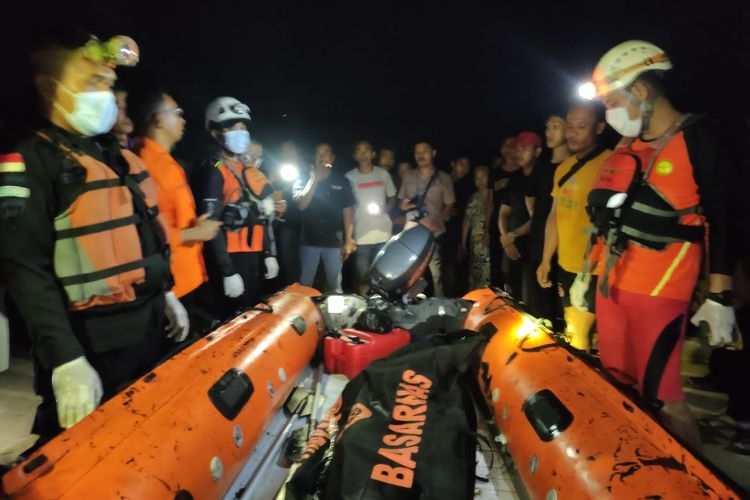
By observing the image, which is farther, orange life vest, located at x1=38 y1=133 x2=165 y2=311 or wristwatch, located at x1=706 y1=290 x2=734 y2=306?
wristwatch, located at x1=706 y1=290 x2=734 y2=306

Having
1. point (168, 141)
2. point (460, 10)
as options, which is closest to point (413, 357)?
point (168, 141)

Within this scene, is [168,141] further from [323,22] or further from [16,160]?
[323,22]

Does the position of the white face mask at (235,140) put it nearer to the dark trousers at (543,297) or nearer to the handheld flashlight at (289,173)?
the handheld flashlight at (289,173)

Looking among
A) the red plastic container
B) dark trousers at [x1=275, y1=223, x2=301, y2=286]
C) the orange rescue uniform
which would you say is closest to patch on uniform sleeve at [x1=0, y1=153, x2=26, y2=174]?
the orange rescue uniform

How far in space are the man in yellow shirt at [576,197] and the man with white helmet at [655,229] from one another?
0.51 m

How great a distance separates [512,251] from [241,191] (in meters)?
2.30

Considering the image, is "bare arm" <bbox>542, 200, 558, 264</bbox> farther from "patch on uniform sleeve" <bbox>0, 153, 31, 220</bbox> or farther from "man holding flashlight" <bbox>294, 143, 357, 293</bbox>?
"patch on uniform sleeve" <bbox>0, 153, 31, 220</bbox>

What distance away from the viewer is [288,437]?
198 centimetres

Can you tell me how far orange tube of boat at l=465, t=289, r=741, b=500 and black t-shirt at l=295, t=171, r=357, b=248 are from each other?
234cm

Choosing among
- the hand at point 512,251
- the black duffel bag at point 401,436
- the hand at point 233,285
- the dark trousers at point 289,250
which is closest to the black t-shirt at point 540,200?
the hand at point 512,251

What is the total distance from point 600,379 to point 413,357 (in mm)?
770

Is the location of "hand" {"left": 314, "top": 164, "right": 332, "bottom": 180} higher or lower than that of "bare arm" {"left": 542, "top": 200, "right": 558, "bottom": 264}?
higher

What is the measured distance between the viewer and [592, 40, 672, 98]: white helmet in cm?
172

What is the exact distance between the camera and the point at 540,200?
2.97 meters
